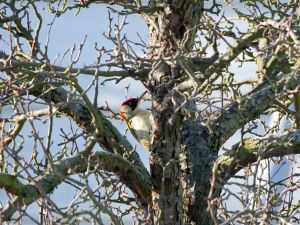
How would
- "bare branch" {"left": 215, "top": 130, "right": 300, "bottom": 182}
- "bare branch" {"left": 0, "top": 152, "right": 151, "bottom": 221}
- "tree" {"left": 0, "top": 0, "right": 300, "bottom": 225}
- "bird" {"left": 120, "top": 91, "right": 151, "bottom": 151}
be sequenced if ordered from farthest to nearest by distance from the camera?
1. "bird" {"left": 120, "top": 91, "right": 151, "bottom": 151}
2. "bare branch" {"left": 215, "top": 130, "right": 300, "bottom": 182}
3. "tree" {"left": 0, "top": 0, "right": 300, "bottom": 225}
4. "bare branch" {"left": 0, "top": 152, "right": 151, "bottom": 221}

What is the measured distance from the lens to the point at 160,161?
161 inches

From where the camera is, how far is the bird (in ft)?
16.6

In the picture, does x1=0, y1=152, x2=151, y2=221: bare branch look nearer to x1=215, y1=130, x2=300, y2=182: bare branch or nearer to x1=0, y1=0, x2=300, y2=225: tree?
x1=0, y1=0, x2=300, y2=225: tree

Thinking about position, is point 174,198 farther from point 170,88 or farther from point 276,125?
point 276,125

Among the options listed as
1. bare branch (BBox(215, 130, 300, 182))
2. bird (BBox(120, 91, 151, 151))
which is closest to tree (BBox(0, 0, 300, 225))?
bare branch (BBox(215, 130, 300, 182))

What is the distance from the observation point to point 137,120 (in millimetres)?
5371

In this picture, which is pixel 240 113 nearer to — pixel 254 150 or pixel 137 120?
pixel 254 150

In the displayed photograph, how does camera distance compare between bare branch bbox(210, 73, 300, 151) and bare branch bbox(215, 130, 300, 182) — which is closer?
bare branch bbox(215, 130, 300, 182)

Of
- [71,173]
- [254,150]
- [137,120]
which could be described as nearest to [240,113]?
[254,150]

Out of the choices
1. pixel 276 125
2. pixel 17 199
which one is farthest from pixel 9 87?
pixel 276 125

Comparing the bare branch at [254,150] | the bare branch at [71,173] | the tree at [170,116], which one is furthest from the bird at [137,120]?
the bare branch at [254,150]

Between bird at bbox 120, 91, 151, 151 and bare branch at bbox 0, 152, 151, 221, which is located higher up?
bird at bbox 120, 91, 151, 151

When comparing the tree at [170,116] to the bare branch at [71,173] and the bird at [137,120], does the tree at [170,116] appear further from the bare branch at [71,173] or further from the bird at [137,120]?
the bird at [137,120]

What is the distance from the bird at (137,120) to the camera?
5.07 m
